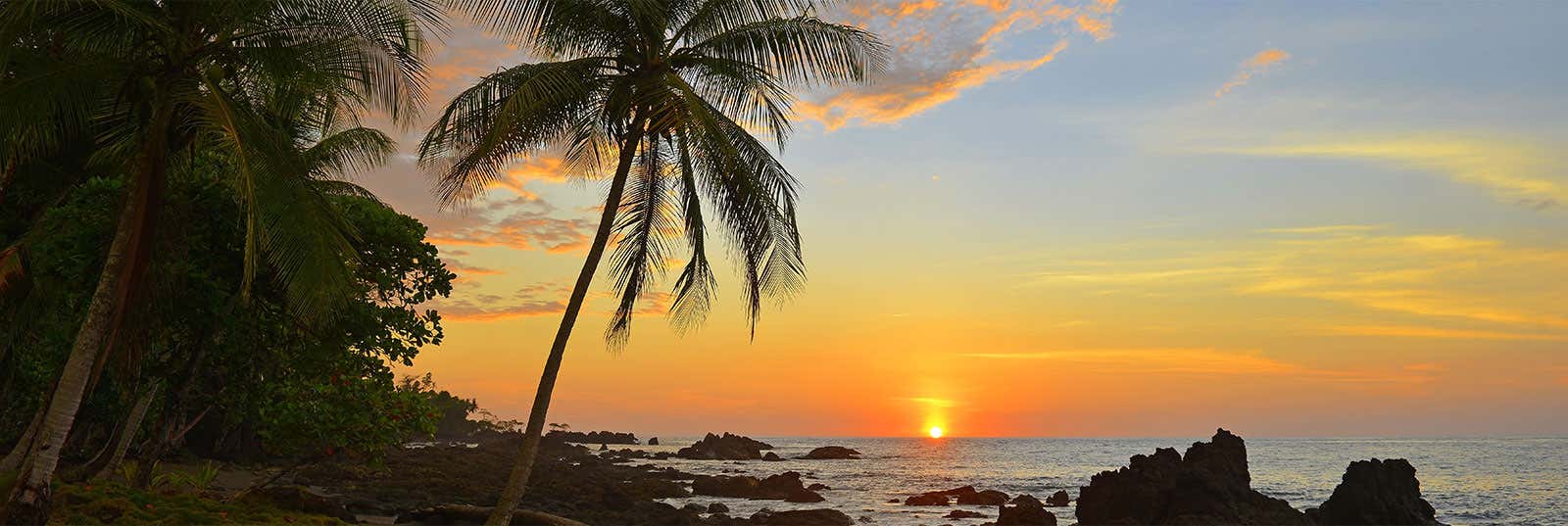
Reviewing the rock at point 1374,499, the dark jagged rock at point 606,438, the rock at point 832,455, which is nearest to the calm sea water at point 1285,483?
the rock at point 1374,499

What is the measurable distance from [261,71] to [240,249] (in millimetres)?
2367

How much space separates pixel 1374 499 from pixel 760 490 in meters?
23.8

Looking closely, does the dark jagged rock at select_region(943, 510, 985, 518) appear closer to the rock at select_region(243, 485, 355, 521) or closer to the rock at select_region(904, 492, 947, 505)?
the rock at select_region(904, 492, 947, 505)

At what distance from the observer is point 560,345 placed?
14.5 metres

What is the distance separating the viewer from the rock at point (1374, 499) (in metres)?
30.8

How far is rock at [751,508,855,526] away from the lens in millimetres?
29703

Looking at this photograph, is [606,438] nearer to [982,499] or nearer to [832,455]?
[832,455]

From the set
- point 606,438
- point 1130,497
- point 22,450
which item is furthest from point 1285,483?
point 606,438

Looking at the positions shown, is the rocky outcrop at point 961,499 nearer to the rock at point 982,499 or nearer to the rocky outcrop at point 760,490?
the rock at point 982,499

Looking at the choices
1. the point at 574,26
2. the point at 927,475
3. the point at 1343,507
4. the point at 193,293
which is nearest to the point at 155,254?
the point at 193,293

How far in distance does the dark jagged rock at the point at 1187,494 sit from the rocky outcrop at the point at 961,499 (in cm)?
1200

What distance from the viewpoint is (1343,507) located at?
1223 inches

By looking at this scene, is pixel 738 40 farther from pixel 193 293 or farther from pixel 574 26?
pixel 193 293

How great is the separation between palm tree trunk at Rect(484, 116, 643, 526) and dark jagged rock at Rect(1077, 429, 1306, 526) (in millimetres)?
20623
